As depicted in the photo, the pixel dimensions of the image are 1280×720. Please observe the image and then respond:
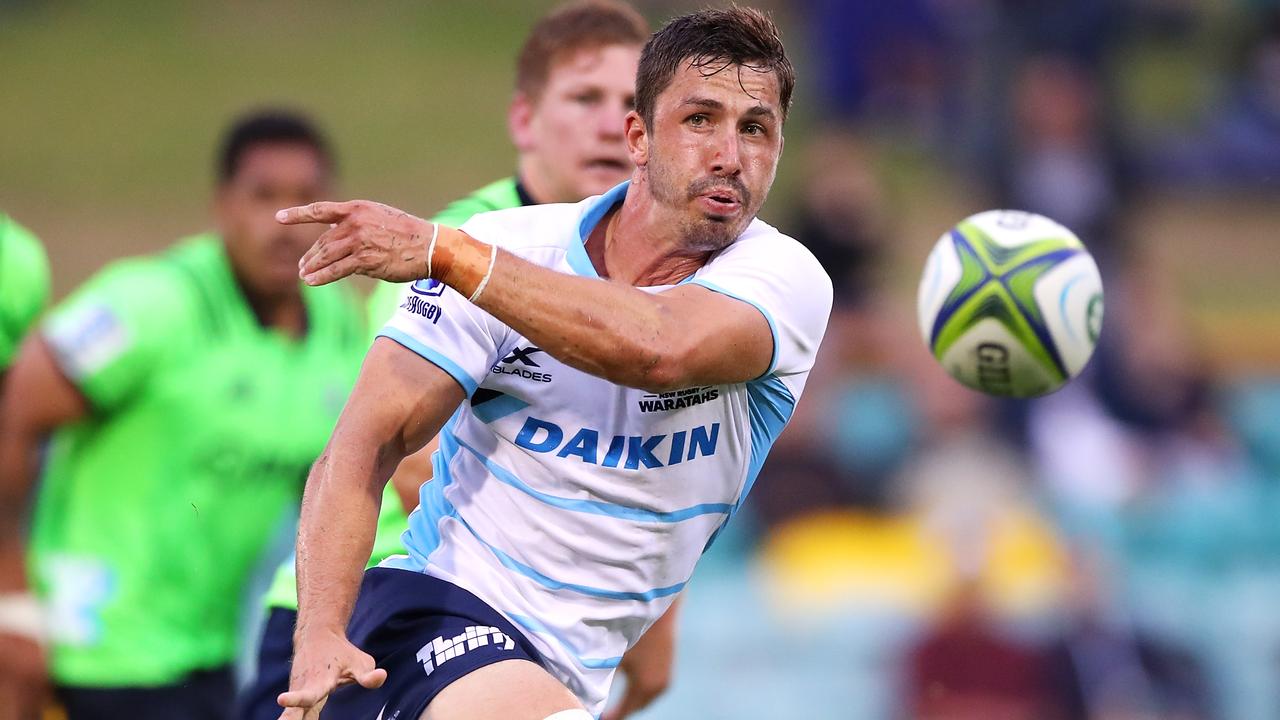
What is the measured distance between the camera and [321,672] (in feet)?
11.4

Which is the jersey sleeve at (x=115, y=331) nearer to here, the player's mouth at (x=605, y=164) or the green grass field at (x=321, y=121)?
the player's mouth at (x=605, y=164)

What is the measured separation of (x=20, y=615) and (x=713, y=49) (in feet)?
11.7

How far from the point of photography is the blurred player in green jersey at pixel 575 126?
5441mm

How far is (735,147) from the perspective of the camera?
12.5 feet

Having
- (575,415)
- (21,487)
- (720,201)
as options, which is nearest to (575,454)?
(575,415)

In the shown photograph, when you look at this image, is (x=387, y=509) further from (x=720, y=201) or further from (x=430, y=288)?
(x=720, y=201)

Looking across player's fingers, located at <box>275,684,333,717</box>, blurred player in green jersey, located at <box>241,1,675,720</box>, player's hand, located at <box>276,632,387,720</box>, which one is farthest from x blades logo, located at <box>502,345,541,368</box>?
blurred player in green jersey, located at <box>241,1,675,720</box>

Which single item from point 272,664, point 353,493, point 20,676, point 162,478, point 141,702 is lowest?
point 141,702

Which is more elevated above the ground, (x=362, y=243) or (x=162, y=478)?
(x=362, y=243)

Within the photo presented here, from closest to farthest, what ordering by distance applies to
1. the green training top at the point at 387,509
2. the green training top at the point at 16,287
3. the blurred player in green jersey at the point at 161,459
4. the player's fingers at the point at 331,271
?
the player's fingers at the point at 331,271 < the green training top at the point at 387,509 < the green training top at the point at 16,287 < the blurred player in green jersey at the point at 161,459

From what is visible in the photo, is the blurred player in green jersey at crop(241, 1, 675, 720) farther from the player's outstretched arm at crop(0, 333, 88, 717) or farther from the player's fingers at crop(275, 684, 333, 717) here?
the player's fingers at crop(275, 684, 333, 717)

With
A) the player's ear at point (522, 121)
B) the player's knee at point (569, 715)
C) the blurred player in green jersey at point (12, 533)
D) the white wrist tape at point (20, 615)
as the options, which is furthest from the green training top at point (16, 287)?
the player's knee at point (569, 715)

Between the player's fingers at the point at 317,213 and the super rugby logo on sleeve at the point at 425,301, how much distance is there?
0.41 metres

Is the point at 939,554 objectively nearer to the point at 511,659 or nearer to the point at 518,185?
the point at 518,185
